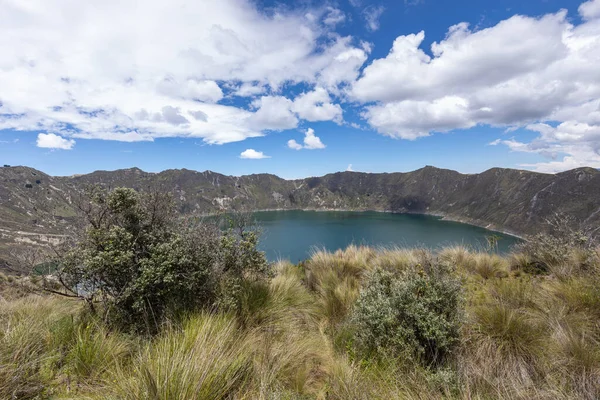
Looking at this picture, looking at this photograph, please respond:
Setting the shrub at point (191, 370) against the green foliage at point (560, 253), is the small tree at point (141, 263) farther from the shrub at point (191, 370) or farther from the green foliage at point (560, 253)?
the green foliage at point (560, 253)

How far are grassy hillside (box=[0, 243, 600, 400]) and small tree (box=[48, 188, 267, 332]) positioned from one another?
0.39 meters

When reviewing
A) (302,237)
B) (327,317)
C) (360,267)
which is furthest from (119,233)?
(302,237)

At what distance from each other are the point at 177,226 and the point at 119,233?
1005 millimetres

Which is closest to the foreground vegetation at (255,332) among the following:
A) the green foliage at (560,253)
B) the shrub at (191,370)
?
the shrub at (191,370)

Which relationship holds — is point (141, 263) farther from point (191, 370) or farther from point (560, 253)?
point (560, 253)

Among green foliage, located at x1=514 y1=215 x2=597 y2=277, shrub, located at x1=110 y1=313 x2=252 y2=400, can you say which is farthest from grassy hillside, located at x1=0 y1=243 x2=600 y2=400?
green foliage, located at x1=514 y1=215 x2=597 y2=277

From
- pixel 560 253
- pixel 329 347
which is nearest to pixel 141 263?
pixel 329 347

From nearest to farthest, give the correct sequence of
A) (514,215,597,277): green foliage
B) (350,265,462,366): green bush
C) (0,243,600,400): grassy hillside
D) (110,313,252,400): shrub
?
(110,313,252,400): shrub
(0,243,600,400): grassy hillside
(350,265,462,366): green bush
(514,215,597,277): green foliage

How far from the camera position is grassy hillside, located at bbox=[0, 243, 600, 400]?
2631 millimetres

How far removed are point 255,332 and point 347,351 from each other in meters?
1.52

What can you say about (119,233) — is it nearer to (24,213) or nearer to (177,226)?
(177,226)

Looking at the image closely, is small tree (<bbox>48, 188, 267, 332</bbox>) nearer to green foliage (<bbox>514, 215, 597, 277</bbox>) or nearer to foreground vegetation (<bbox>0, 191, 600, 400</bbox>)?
foreground vegetation (<bbox>0, 191, 600, 400</bbox>)

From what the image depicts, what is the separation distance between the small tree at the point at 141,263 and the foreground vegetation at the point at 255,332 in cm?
3

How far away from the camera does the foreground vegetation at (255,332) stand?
8.93 ft
